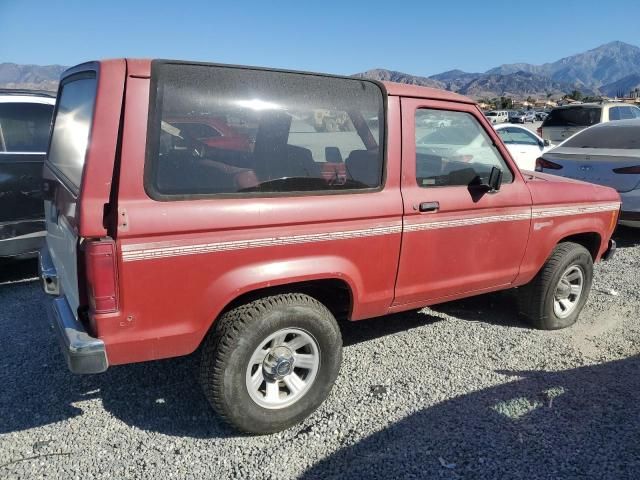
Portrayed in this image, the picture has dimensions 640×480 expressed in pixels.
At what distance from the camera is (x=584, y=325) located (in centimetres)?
434

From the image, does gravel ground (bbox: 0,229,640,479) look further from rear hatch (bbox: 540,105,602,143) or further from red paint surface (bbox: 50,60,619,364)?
rear hatch (bbox: 540,105,602,143)

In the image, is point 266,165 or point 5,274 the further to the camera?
point 5,274

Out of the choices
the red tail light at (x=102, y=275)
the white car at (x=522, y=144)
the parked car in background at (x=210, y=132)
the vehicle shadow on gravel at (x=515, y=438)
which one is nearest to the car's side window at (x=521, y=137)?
the white car at (x=522, y=144)

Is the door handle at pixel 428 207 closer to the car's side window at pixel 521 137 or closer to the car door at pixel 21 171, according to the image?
the car door at pixel 21 171

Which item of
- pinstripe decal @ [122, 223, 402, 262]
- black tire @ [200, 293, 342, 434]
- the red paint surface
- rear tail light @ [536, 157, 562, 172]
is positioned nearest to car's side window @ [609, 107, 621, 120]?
rear tail light @ [536, 157, 562, 172]

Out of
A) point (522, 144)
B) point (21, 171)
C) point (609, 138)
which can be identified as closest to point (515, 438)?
point (21, 171)

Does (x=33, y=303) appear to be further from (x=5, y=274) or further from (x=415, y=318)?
(x=415, y=318)

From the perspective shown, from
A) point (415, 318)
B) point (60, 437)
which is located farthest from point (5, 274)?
point (415, 318)

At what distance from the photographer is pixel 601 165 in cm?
654

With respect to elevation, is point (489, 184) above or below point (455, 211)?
above

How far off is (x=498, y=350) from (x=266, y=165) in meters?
2.36

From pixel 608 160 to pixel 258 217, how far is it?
5.72 metres

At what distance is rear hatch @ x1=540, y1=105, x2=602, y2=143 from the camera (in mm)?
12625

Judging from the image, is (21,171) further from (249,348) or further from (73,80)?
(249,348)
